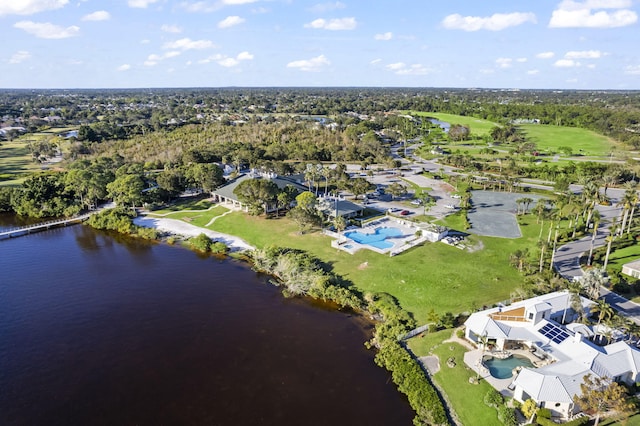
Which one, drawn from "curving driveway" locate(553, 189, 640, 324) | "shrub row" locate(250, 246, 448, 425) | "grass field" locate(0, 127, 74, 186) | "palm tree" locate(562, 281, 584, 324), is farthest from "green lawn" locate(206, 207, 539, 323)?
"grass field" locate(0, 127, 74, 186)

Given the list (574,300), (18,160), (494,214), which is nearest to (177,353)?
(574,300)

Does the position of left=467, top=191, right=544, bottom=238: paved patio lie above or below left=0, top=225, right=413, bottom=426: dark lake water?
above

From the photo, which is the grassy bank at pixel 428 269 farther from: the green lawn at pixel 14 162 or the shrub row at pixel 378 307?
the green lawn at pixel 14 162

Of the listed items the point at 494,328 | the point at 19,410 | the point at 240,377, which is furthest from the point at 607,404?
the point at 19,410

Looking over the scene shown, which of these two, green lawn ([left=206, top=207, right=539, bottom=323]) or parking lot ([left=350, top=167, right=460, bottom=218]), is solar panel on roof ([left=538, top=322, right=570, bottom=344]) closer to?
green lawn ([left=206, top=207, right=539, bottom=323])

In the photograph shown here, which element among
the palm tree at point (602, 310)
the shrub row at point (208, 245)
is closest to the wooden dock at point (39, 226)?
the shrub row at point (208, 245)
